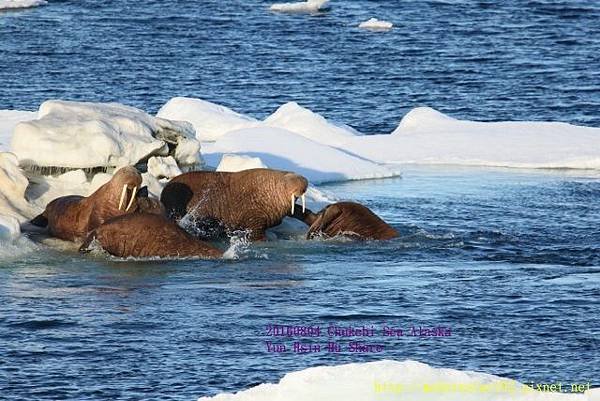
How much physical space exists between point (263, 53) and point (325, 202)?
20373 millimetres

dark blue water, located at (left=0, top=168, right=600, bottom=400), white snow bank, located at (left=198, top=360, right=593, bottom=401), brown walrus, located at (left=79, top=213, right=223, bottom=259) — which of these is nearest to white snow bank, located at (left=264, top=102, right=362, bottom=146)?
dark blue water, located at (left=0, top=168, right=600, bottom=400)

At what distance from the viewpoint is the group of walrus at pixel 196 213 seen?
14.1 metres

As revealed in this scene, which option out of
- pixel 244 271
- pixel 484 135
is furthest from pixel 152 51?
pixel 244 271

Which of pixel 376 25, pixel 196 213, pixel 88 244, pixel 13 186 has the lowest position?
pixel 88 244

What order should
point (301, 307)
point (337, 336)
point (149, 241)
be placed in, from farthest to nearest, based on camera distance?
1. point (149, 241)
2. point (301, 307)
3. point (337, 336)

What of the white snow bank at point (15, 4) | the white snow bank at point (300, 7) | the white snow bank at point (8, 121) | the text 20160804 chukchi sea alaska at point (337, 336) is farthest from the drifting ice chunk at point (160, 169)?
the white snow bank at point (15, 4)

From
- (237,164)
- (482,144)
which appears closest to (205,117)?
(482,144)

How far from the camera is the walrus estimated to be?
15.2 metres

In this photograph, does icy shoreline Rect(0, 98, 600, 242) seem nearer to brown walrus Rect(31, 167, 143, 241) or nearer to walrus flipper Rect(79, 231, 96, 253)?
brown walrus Rect(31, 167, 143, 241)

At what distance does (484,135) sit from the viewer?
22.7m

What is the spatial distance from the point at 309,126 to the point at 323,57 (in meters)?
13.3

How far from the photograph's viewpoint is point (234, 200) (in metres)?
15.5

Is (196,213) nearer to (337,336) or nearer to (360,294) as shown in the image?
(360,294)

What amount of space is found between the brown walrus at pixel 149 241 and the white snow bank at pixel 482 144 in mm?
7768
